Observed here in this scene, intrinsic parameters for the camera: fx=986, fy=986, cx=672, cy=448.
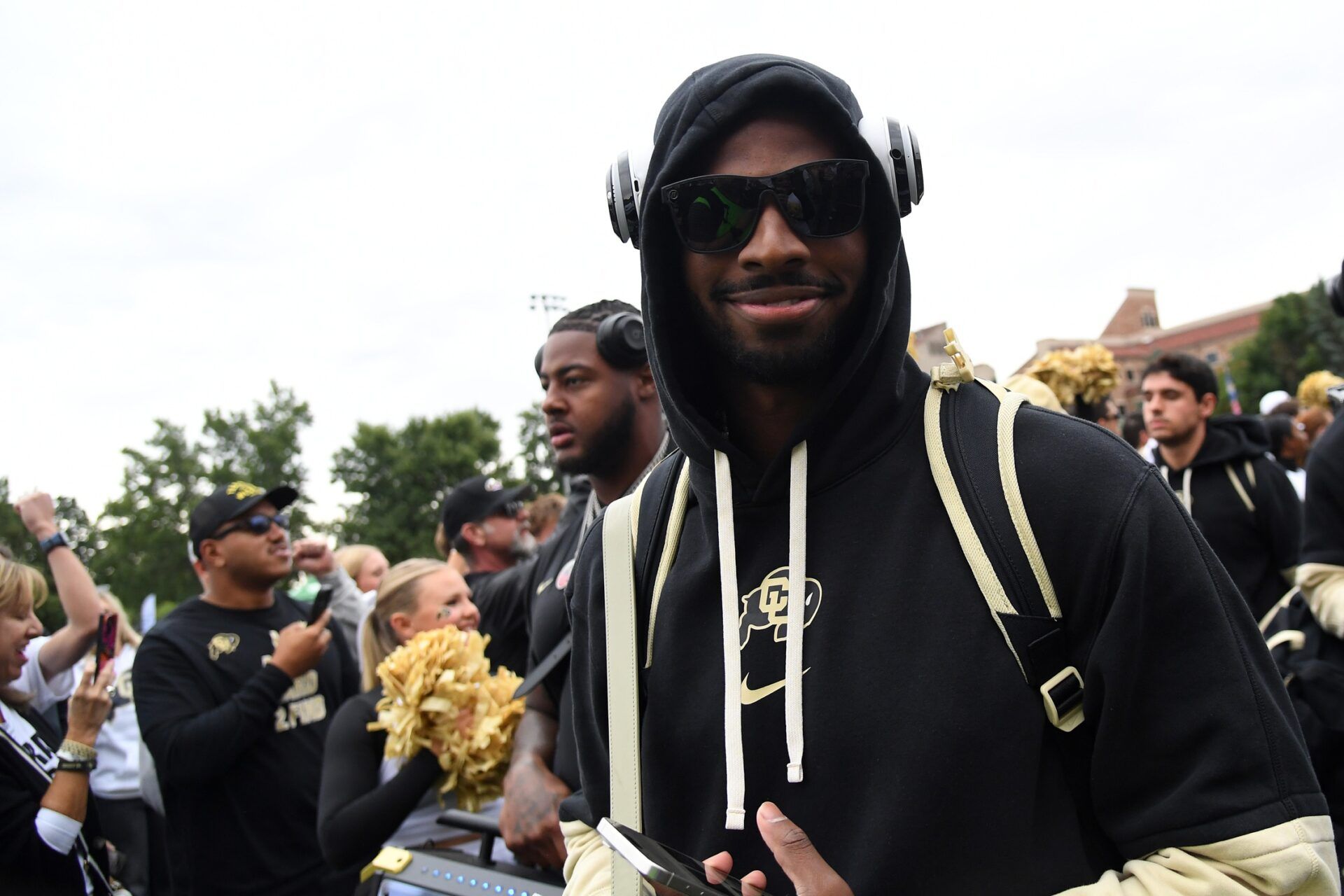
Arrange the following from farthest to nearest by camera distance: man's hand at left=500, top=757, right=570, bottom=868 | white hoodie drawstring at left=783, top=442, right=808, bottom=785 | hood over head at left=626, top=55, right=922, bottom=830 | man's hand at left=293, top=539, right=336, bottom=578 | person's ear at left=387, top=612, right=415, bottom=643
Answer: man's hand at left=293, top=539, right=336, bottom=578 < person's ear at left=387, top=612, right=415, bottom=643 < man's hand at left=500, top=757, right=570, bottom=868 < hood over head at left=626, top=55, right=922, bottom=830 < white hoodie drawstring at left=783, top=442, right=808, bottom=785

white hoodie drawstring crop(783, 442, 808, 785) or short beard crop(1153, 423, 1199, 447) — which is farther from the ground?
white hoodie drawstring crop(783, 442, 808, 785)

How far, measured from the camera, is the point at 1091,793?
4.83ft

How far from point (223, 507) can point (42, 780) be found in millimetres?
1542

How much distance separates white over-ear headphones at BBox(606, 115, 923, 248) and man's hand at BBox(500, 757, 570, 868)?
6.21 feet

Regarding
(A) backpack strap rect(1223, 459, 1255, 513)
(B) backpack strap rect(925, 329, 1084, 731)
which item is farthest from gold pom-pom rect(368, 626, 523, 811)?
(A) backpack strap rect(1223, 459, 1255, 513)

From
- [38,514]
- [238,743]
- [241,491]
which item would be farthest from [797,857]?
[38,514]

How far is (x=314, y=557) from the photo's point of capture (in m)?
7.88

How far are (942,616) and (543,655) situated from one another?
2460mm

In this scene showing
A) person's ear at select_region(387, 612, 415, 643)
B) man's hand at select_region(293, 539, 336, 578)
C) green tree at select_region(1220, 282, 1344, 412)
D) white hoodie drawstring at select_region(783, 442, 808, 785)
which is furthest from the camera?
green tree at select_region(1220, 282, 1344, 412)

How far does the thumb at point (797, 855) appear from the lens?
55.6 inches

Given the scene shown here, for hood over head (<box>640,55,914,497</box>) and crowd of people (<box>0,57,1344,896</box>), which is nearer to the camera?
crowd of people (<box>0,57,1344,896</box>)

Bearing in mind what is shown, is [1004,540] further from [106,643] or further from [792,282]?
[106,643]

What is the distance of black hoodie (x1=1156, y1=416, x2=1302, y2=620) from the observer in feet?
16.2

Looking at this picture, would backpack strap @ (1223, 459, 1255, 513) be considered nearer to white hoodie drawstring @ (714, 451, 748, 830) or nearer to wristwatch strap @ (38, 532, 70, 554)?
white hoodie drawstring @ (714, 451, 748, 830)
